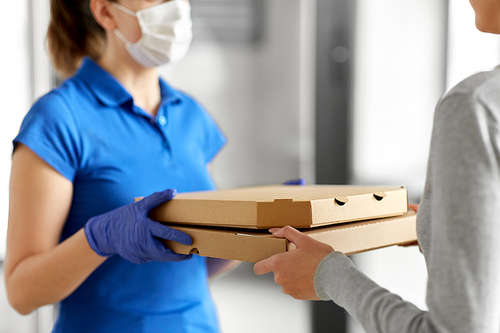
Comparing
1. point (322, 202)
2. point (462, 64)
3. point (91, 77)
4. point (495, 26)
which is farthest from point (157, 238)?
point (462, 64)

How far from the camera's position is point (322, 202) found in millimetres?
632

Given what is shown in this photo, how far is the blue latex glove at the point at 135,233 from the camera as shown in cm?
75

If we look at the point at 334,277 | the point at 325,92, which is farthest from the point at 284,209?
the point at 325,92

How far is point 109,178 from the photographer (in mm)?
931

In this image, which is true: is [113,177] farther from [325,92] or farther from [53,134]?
[325,92]

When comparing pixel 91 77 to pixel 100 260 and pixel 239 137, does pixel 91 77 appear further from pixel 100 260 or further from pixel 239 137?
pixel 239 137

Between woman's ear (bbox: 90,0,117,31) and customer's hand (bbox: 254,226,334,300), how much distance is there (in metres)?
0.74

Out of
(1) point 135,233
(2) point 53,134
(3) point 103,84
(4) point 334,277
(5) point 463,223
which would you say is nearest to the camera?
(5) point 463,223

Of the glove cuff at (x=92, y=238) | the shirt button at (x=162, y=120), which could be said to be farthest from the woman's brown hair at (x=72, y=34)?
the glove cuff at (x=92, y=238)

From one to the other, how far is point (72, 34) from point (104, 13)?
141mm

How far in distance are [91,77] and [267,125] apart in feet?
4.35

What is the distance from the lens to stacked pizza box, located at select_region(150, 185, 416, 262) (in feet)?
2.03

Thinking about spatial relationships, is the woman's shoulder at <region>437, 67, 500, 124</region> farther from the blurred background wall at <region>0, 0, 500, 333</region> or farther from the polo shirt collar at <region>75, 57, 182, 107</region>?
the blurred background wall at <region>0, 0, 500, 333</region>

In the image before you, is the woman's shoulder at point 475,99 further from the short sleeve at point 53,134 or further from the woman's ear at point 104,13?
the woman's ear at point 104,13
